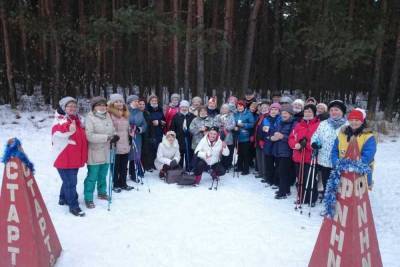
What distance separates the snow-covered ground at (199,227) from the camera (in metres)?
4.37

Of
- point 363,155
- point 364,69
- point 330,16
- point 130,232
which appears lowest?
point 130,232

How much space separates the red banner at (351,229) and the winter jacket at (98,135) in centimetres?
359

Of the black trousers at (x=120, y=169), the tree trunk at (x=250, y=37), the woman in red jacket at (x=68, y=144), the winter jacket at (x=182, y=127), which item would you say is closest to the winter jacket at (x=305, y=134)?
the winter jacket at (x=182, y=127)

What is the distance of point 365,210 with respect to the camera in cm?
352

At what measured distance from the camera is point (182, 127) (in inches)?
309

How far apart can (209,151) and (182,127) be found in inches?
38.1

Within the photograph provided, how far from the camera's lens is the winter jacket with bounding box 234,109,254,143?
308 inches

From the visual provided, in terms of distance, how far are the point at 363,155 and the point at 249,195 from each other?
2.63 m

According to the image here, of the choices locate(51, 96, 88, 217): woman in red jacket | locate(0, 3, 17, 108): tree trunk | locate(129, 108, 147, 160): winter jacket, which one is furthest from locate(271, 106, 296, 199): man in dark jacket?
locate(0, 3, 17, 108): tree trunk

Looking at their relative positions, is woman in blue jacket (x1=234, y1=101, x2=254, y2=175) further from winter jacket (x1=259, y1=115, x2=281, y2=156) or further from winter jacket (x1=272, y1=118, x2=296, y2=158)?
winter jacket (x1=272, y1=118, x2=296, y2=158)

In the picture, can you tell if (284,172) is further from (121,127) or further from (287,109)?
(121,127)

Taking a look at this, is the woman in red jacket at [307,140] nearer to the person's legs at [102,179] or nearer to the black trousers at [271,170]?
the black trousers at [271,170]

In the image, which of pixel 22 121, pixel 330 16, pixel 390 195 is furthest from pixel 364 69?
pixel 22 121

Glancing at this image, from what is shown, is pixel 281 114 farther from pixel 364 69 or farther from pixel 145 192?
pixel 364 69
